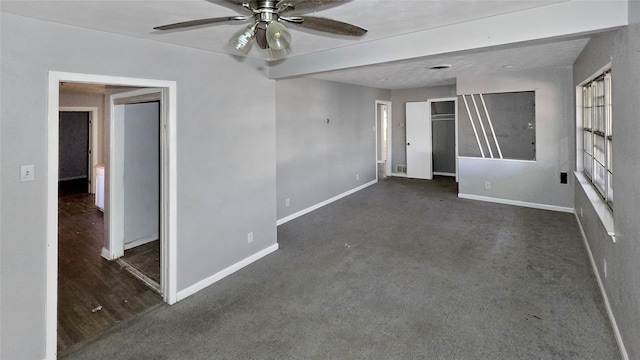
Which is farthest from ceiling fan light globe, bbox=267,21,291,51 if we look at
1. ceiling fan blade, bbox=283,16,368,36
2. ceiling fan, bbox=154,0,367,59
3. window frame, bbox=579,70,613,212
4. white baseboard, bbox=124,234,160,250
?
white baseboard, bbox=124,234,160,250

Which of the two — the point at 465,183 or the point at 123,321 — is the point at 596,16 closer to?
the point at 123,321

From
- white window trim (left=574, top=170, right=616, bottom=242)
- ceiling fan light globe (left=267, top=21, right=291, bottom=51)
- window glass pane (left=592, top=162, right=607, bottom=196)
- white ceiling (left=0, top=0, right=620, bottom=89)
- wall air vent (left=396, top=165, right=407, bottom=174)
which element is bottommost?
wall air vent (left=396, top=165, right=407, bottom=174)

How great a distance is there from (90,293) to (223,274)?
119cm

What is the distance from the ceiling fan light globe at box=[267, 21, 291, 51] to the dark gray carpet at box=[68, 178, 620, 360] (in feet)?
6.24

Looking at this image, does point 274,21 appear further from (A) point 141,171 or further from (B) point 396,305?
(A) point 141,171

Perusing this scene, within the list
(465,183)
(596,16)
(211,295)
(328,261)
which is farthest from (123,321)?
(465,183)

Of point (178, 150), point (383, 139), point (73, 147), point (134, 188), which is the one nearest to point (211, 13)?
point (178, 150)

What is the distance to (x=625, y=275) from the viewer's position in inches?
80.4

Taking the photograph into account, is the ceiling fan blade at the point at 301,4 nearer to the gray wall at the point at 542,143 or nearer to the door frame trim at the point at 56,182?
the door frame trim at the point at 56,182

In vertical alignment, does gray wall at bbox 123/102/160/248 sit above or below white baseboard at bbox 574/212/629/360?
above

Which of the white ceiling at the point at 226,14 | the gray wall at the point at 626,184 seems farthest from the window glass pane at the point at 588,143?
the white ceiling at the point at 226,14

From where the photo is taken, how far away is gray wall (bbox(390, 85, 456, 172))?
7.82 meters

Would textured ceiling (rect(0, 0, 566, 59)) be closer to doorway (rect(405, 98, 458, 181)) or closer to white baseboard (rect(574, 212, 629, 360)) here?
white baseboard (rect(574, 212, 629, 360))

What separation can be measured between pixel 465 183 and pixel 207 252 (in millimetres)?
4986
